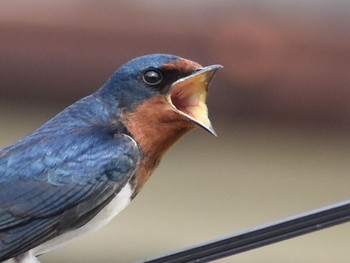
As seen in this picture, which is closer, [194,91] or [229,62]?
[194,91]

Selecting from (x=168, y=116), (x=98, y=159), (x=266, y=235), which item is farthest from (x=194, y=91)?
(x=266, y=235)

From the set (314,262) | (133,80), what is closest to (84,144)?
(133,80)

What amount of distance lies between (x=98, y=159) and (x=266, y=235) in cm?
69

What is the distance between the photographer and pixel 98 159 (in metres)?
2.97

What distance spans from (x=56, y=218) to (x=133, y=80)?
0.99 ft

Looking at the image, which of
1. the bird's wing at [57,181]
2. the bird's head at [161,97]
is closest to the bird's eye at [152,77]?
the bird's head at [161,97]

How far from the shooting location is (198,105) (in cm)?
289

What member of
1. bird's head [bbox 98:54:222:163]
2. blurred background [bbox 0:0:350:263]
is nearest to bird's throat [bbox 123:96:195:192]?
bird's head [bbox 98:54:222:163]

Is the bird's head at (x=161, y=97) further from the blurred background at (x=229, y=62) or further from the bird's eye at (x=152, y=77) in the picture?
the blurred background at (x=229, y=62)

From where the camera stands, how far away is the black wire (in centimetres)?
230

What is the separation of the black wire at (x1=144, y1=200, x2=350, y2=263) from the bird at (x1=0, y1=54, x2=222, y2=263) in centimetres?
49

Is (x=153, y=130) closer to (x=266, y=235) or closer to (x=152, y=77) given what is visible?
(x=152, y=77)

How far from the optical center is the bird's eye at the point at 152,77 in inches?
116

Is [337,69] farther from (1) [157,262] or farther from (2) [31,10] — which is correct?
(1) [157,262]
